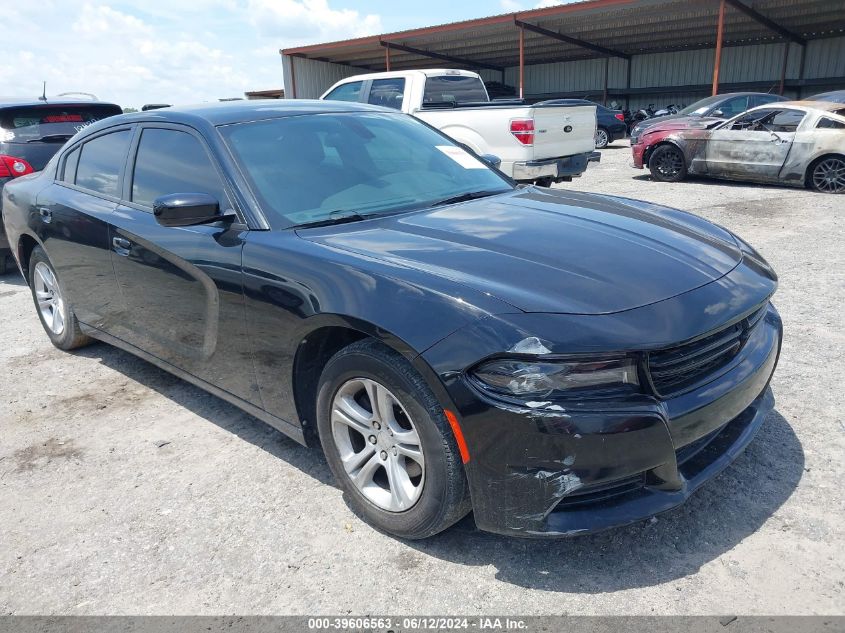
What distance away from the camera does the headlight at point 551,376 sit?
211cm

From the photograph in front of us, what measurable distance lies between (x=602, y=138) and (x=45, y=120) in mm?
16238

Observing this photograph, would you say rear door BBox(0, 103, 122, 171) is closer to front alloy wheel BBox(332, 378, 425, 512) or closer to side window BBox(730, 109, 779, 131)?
front alloy wheel BBox(332, 378, 425, 512)

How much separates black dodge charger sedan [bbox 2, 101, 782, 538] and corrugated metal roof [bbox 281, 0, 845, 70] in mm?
17872

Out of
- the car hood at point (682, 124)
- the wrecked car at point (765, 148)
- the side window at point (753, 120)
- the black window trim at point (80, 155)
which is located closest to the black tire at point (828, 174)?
the wrecked car at point (765, 148)

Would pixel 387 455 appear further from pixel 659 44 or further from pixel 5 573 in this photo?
pixel 659 44

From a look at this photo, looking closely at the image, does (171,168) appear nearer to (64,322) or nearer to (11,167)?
(64,322)

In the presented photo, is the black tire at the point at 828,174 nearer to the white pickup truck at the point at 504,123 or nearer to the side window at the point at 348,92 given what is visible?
the white pickup truck at the point at 504,123

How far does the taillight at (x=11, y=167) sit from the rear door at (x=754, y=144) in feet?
32.7

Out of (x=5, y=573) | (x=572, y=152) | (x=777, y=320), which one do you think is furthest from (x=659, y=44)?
(x=5, y=573)

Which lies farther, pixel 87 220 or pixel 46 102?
pixel 46 102

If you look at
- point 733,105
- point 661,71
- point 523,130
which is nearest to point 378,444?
point 523,130

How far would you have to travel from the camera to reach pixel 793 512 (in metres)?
2.61

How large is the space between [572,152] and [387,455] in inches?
303

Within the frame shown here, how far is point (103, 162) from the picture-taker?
162 inches
